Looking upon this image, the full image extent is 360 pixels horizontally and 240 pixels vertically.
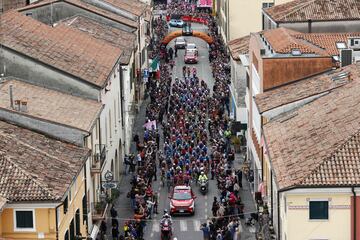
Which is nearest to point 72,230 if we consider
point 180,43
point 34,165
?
point 34,165

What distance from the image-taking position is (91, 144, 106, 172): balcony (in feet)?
239

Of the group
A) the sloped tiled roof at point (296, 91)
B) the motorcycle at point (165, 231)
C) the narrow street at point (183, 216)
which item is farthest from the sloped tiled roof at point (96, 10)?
the motorcycle at point (165, 231)

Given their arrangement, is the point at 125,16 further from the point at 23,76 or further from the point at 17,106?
the point at 17,106

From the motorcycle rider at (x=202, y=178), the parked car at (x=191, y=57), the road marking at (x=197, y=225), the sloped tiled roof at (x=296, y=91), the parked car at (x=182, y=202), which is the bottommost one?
the road marking at (x=197, y=225)

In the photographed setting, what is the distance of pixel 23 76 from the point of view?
254 ft

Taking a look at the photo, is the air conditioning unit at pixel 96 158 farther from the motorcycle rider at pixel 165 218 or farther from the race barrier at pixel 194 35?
the race barrier at pixel 194 35

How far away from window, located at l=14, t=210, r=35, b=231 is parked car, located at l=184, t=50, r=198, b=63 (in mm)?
84192

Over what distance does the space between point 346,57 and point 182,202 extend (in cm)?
1416

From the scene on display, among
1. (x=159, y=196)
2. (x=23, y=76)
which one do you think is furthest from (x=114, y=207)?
(x=23, y=76)

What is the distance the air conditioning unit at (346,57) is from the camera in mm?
82188

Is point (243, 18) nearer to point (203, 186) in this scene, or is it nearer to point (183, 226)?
point (203, 186)

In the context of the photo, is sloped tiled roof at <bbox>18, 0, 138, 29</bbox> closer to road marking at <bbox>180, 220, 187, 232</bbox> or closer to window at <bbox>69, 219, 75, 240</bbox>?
road marking at <bbox>180, 220, 187, 232</bbox>

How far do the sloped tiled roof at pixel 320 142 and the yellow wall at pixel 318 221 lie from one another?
29.4 inches

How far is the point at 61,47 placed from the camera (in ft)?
269
